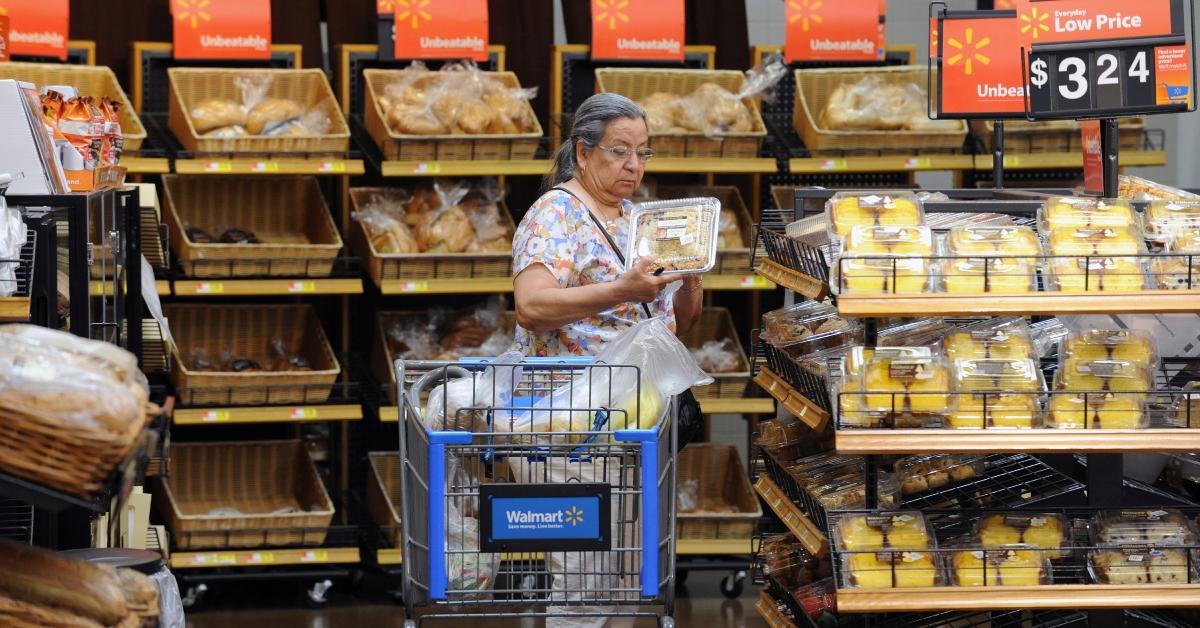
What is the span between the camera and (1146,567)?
3.15m

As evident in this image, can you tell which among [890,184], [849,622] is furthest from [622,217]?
[890,184]

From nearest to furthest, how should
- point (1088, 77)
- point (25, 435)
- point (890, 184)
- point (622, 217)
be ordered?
point (25, 435) → point (1088, 77) → point (622, 217) → point (890, 184)

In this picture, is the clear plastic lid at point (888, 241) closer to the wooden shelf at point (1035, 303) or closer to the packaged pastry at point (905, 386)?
the wooden shelf at point (1035, 303)

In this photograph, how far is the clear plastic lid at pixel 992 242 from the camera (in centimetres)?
304

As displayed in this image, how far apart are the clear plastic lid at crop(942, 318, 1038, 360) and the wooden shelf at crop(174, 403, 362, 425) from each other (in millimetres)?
2705

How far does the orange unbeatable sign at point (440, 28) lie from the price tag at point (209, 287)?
108cm

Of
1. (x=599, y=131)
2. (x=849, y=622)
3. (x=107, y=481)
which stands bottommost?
(x=849, y=622)

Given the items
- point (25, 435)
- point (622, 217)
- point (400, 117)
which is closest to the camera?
point (25, 435)

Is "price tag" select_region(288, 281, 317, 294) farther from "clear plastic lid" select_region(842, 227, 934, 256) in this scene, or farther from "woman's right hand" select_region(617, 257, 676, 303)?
"clear plastic lid" select_region(842, 227, 934, 256)

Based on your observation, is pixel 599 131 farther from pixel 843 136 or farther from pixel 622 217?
pixel 843 136

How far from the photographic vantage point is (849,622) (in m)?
3.42

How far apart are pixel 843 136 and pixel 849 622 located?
2.45 meters

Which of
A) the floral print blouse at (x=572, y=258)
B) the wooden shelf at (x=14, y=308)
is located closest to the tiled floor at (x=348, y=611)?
the floral print blouse at (x=572, y=258)

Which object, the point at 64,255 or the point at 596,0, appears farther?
the point at 596,0
